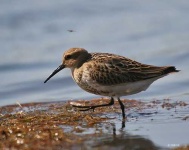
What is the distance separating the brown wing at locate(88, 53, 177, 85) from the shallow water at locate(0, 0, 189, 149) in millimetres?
1395

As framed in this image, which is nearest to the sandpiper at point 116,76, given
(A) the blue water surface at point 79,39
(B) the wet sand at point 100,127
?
(B) the wet sand at point 100,127

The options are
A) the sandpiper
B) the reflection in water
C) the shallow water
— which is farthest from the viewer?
the shallow water

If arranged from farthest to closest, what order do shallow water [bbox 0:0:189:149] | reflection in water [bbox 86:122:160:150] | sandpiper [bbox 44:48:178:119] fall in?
shallow water [bbox 0:0:189:149] → sandpiper [bbox 44:48:178:119] → reflection in water [bbox 86:122:160:150]

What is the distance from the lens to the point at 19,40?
44.2 feet

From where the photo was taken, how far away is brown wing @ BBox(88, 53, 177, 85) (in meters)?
7.91

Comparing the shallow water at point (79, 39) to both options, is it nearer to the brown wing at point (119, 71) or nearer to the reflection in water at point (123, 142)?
the brown wing at point (119, 71)

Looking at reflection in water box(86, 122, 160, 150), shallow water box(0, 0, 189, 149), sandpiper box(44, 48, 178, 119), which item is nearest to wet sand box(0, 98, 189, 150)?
reflection in water box(86, 122, 160, 150)

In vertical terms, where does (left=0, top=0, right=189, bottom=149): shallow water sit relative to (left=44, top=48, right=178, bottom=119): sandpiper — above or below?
above

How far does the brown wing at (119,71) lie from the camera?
791 centimetres

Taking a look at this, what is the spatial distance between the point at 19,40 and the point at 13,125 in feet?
20.9

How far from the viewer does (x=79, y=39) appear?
13.3 metres

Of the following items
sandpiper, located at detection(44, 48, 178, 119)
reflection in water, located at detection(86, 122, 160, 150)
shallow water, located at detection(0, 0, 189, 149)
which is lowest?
reflection in water, located at detection(86, 122, 160, 150)

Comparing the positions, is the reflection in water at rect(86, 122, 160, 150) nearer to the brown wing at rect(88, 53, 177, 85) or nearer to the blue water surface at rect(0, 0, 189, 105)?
the brown wing at rect(88, 53, 177, 85)

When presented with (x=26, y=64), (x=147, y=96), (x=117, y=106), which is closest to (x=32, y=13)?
(x=26, y=64)
